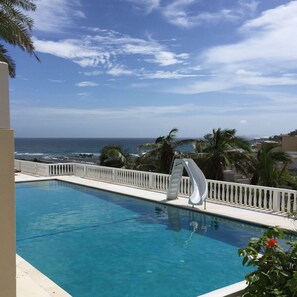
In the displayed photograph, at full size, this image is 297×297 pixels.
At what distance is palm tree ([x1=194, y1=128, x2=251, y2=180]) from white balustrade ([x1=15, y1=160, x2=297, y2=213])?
2638 millimetres

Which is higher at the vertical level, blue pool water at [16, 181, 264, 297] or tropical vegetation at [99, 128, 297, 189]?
tropical vegetation at [99, 128, 297, 189]

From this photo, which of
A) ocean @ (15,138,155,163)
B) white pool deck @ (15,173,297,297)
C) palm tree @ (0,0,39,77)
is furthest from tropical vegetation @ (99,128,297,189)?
palm tree @ (0,0,39,77)

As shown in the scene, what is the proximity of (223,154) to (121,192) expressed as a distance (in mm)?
4752

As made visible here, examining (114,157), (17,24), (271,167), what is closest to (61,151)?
(114,157)

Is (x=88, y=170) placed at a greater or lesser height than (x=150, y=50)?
lesser

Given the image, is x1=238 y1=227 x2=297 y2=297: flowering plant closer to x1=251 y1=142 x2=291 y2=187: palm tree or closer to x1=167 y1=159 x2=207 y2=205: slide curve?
x1=167 y1=159 x2=207 y2=205: slide curve

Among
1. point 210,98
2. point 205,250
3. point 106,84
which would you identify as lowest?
point 205,250

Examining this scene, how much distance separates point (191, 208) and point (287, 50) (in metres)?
6.87

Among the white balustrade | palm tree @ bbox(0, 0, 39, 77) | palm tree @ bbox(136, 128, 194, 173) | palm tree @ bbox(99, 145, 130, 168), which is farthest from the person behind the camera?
palm tree @ bbox(99, 145, 130, 168)

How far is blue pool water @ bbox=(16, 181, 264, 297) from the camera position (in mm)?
5801

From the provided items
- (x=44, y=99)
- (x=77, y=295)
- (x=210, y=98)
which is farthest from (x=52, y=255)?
(x=44, y=99)

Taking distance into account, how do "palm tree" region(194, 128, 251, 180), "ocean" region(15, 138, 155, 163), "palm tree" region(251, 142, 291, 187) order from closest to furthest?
1. "palm tree" region(251, 142, 291, 187)
2. "palm tree" region(194, 128, 251, 180)
3. "ocean" region(15, 138, 155, 163)

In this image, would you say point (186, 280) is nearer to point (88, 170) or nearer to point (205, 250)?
point (205, 250)

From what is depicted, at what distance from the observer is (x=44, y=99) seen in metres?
52.9
